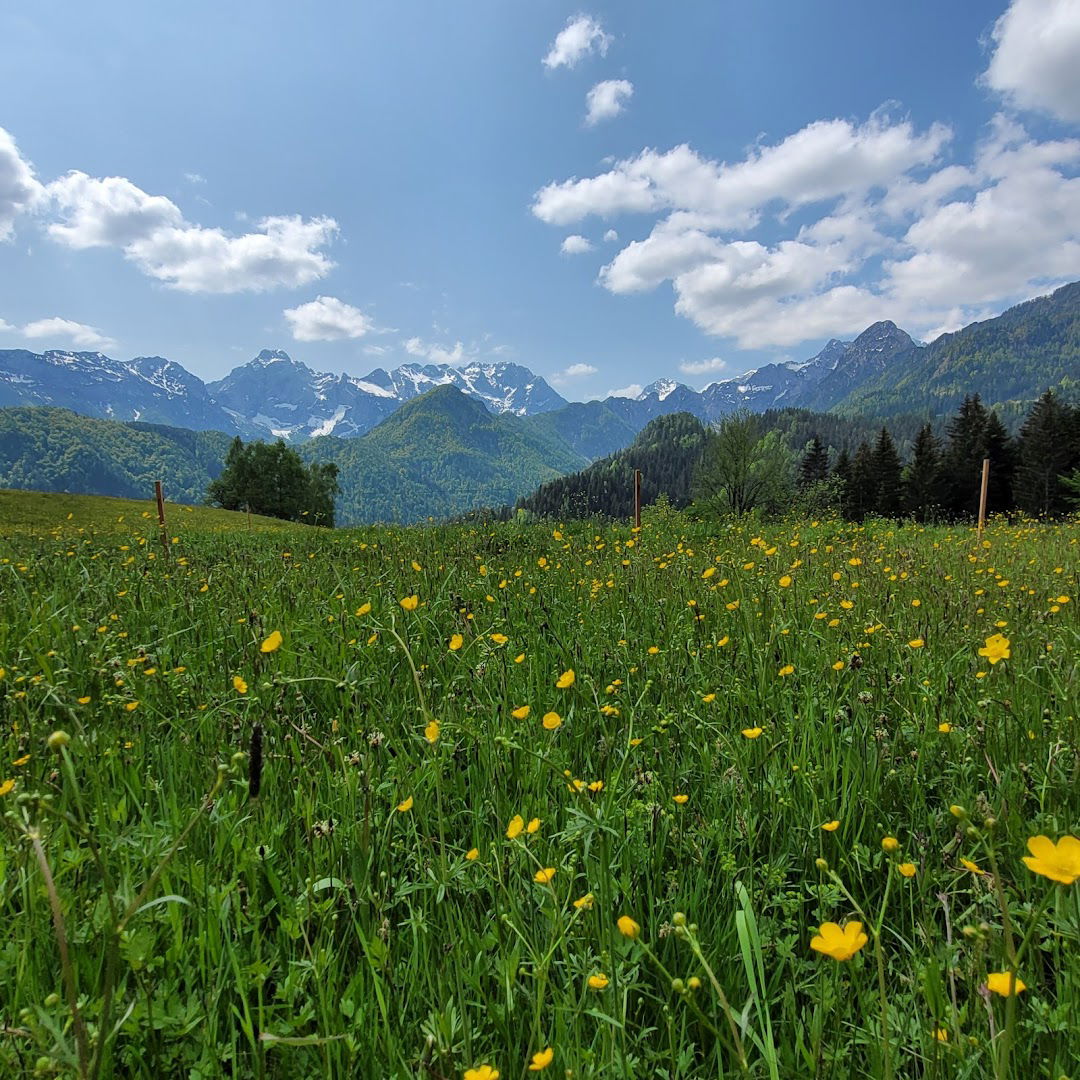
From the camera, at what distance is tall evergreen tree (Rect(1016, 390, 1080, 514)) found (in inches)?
1663

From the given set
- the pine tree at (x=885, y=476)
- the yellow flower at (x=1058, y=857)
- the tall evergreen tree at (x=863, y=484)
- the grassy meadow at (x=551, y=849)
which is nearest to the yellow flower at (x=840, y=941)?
the grassy meadow at (x=551, y=849)

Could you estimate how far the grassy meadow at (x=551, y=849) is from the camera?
109 centimetres

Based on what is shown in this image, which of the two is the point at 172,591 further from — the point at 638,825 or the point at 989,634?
the point at 989,634

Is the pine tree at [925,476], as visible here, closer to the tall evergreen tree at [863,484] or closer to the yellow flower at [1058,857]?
the tall evergreen tree at [863,484]

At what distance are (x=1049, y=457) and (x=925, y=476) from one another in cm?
787

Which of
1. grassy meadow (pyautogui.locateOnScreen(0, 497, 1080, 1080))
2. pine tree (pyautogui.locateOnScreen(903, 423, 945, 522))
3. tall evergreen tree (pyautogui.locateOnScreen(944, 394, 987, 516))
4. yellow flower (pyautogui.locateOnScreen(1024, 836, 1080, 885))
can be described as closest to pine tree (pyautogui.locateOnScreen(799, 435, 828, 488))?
pine tree (pyautogui.locateOnScreen(903, 423, 945, 522))

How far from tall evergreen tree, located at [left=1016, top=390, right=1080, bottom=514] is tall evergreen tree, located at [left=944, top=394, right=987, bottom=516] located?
303 cm

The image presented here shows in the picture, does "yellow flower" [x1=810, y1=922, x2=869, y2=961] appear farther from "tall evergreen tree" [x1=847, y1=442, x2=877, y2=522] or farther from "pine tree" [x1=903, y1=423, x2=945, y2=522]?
"tall evergreen tree" [x1=847, y1=442, x2=877, y2=522]

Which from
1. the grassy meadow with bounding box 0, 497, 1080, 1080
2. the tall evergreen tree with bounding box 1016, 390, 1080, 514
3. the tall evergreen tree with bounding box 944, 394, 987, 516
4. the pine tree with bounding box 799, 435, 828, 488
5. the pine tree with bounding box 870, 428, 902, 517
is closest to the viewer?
the grassy meadow with bounding box 0, 497, 1080, 1080

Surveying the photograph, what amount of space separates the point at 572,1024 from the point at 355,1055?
0.42m

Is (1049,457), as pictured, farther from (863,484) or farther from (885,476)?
(863,484)

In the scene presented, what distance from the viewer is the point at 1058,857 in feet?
2.59

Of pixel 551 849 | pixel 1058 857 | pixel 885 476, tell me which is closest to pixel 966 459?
pixel 885 476

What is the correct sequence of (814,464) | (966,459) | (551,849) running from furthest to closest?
1. (814,464)
2. (966,459)
3. (551,849)
